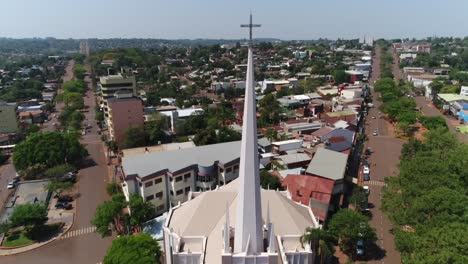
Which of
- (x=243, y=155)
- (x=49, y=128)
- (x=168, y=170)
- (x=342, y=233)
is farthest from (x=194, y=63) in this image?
(x=243, y=155)

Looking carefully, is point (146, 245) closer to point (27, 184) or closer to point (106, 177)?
point (106, 177)

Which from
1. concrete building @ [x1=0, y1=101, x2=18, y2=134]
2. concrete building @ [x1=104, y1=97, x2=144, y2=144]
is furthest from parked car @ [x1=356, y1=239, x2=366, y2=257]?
concrete building @ [x1=0, y1=101, x2=18, y2=134]

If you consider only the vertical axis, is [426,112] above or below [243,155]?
below

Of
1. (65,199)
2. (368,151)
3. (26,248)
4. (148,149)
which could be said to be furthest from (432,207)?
(65,199)

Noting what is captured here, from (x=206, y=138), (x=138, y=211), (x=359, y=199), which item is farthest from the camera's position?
(x=206, y=138)

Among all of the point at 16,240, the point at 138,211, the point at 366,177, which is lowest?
the point at 16,240

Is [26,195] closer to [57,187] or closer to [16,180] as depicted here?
[57,187]
